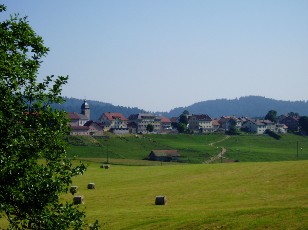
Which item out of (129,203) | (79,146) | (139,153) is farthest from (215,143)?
(129,203)

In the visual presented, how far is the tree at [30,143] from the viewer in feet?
67.7

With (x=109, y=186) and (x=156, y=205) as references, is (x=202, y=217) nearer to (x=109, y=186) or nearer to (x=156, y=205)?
(x=156, y=205)

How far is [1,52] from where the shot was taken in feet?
70.0

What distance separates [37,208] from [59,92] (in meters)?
5.94

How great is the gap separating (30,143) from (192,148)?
144 m

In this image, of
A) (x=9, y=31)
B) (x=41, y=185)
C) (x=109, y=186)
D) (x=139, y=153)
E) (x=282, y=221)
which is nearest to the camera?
(x=41, y=185)

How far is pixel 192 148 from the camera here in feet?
538

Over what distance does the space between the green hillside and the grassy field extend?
56.9 meters

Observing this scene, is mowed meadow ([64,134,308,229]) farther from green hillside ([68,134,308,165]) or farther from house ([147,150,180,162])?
house ([147,150,180,162])

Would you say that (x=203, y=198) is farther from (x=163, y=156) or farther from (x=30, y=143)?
(x=163, y=156)

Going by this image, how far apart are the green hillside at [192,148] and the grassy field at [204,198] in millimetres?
56910

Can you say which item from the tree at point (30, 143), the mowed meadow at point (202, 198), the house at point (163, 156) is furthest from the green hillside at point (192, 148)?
the tree at point (30, 143)

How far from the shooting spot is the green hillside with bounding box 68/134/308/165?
141 meters

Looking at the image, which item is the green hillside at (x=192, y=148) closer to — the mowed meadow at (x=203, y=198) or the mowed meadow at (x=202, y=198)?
the mowed meadow at (x=202, y=198)
